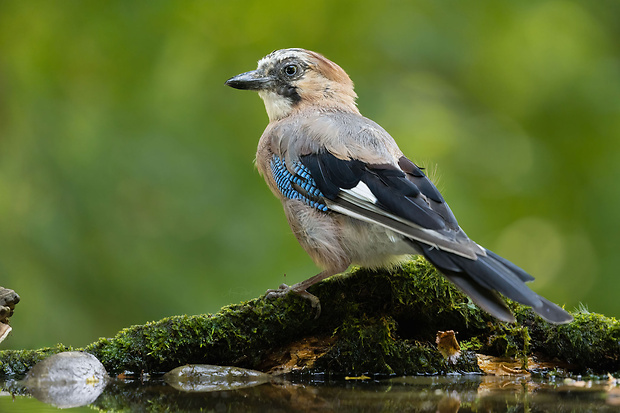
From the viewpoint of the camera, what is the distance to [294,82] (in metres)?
5.28

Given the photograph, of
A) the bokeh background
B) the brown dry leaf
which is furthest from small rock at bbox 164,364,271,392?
the bokeh background

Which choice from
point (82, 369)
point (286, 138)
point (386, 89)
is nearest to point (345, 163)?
point (286, 138)

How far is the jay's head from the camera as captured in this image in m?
5.25

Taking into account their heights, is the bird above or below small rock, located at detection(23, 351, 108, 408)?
above

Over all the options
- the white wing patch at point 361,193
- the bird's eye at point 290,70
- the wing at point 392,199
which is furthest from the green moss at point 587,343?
the bird's eye at point 290,70

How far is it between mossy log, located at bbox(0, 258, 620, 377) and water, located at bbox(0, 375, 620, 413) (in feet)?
0.75

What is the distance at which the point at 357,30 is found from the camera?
709 centimetres

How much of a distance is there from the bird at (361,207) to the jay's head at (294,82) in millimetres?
28

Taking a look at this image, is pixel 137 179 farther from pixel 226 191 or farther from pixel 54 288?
pixel 54 288

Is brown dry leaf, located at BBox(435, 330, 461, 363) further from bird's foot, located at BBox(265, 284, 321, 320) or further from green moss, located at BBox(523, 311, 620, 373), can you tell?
bird's foot, located at BBox(265, 284, 321, 320)

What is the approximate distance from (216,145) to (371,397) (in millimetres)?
4094

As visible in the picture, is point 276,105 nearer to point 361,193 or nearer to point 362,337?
point 361,193

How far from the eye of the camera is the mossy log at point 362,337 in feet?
12.6

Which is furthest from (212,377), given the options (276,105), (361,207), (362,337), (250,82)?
(250,82)
